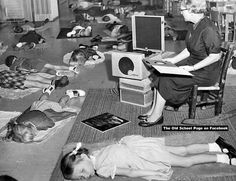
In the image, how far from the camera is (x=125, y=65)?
3338mm

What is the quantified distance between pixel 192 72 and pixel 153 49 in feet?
1.69

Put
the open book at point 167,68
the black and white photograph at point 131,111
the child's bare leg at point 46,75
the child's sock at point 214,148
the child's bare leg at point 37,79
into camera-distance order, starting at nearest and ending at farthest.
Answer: the black and white photograph at point 131,111 → the child's sock at point 214,148 → the open book at point 167,68 → the child's bare leg at point 37,79 → the child's bare leg at point 46,75

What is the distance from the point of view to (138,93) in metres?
3.47

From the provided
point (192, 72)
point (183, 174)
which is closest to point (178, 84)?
point (192, 72)

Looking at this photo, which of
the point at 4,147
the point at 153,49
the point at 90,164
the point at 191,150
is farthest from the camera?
the point at 153,49

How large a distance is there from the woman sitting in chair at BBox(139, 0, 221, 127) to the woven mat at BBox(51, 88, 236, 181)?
0.49 feet

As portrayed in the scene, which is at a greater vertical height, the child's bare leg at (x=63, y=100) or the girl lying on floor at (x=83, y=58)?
the girl lying on floor at (x=83, y=58)

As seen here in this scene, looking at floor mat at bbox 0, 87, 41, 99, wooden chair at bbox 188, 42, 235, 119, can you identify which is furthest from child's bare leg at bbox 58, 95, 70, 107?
wooden chair at bbox 188, 42, 235, 119

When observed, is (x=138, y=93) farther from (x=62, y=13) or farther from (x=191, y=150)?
(x=62, y=13)

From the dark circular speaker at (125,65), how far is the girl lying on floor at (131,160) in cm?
96

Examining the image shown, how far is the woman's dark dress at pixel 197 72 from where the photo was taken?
2963 mm

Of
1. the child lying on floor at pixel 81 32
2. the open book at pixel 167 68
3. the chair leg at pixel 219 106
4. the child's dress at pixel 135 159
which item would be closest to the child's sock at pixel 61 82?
the open book at pixel 167 68

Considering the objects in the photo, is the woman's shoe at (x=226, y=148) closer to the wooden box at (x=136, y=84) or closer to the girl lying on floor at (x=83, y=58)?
the wooden box at (x=136, y=84)

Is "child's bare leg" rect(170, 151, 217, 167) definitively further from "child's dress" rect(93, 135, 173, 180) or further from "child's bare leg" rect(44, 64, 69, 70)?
"child's bare leg" rect(44, 64, 69, 70)
